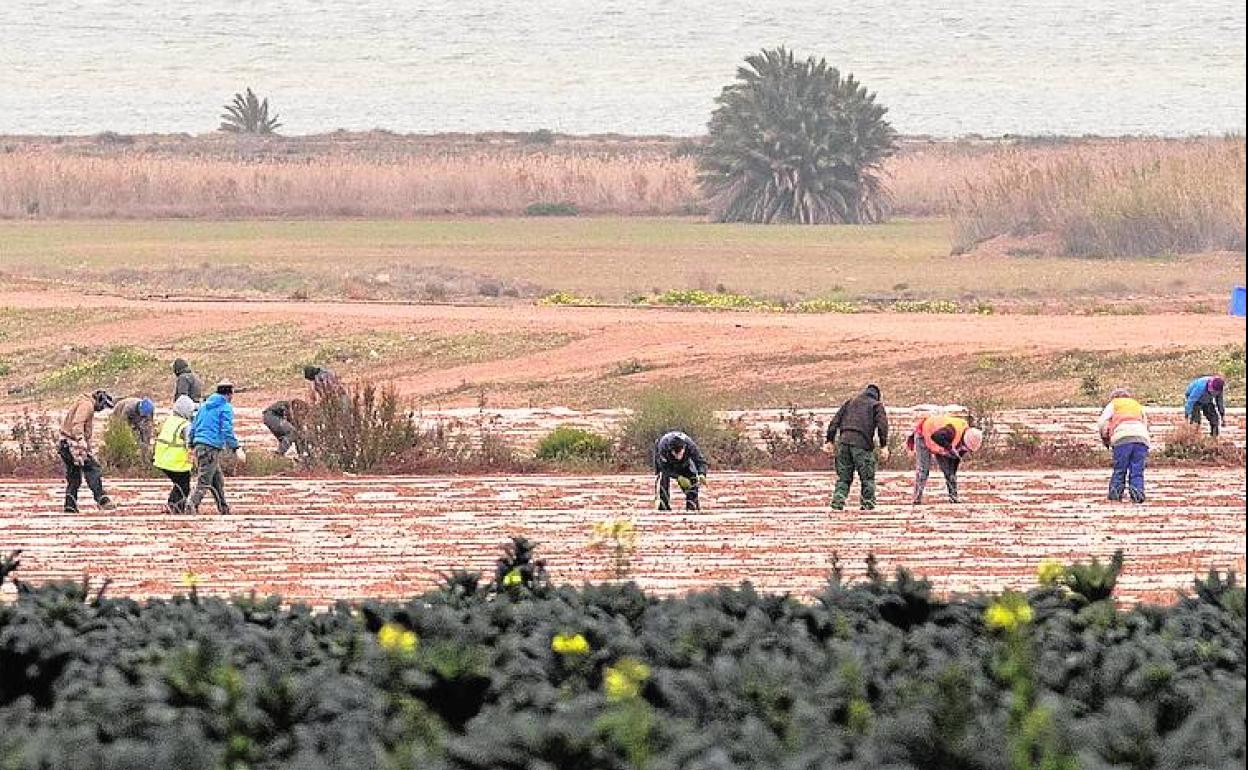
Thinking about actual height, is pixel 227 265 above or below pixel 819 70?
below

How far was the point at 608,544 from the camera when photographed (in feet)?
63.1

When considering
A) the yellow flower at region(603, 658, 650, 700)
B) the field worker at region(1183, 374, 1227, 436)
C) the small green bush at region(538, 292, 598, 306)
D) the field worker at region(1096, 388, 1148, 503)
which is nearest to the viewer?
the yellow flower at region(603, 658, 650, 700)

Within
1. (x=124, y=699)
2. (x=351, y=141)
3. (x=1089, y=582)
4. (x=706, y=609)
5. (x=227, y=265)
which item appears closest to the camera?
(x=124, y=699)

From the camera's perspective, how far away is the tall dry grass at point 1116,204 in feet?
245

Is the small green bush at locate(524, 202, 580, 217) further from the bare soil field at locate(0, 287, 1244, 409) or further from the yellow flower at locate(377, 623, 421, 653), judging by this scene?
the yellow flower at locate(377, 623, 421, 653)

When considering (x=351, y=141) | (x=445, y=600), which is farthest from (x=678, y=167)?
(x=445, y=600)

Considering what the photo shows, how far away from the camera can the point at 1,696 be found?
905cm

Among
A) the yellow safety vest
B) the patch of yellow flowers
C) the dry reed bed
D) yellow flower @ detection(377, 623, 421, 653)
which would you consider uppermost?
the dry reed bed

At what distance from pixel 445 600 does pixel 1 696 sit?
7.06 feet

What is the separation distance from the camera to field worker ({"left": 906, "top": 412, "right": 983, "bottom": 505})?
74.6 ft

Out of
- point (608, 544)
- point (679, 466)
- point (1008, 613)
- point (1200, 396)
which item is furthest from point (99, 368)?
point (1008, 613)

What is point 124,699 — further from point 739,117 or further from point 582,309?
point 739,117

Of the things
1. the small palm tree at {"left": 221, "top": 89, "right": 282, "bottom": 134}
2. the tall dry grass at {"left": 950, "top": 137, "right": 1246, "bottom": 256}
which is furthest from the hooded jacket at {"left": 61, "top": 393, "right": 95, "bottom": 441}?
the small palm tree at {"left": 221, "top": 89, "right": 282, "bottom": 134}

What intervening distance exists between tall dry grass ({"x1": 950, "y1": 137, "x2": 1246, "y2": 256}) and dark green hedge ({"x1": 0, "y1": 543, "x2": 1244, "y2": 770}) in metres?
62.4
